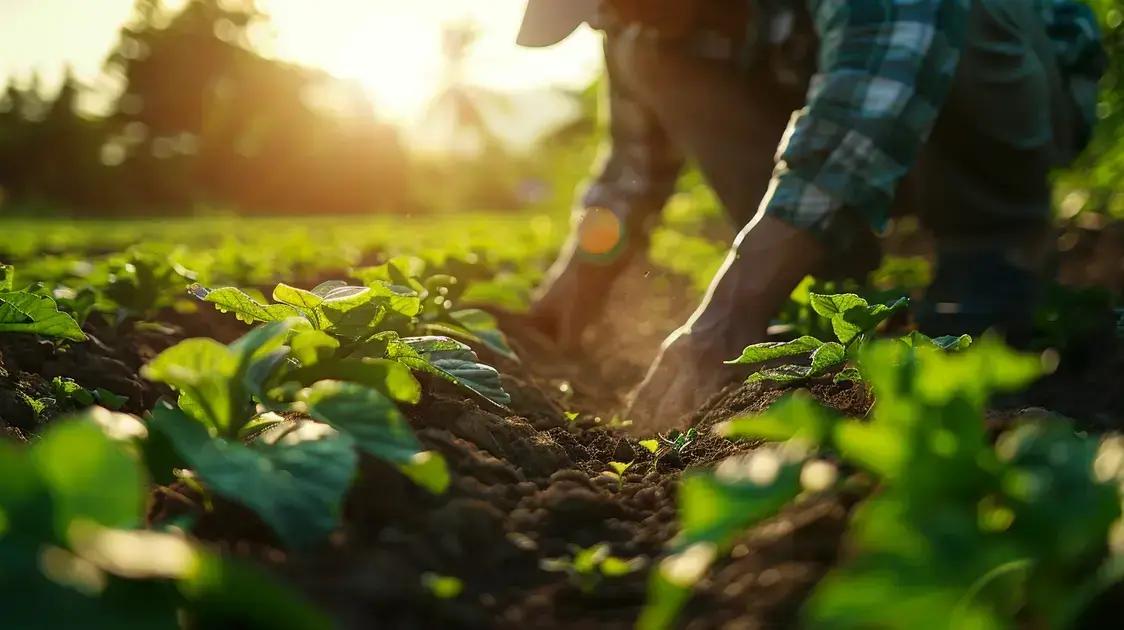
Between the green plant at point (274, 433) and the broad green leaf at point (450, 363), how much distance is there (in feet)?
0.61

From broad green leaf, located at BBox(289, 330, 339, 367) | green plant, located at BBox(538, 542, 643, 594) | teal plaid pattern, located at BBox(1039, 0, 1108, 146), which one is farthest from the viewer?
teal plaid pattern, located at BBox(1039, 0, 1108, 146)

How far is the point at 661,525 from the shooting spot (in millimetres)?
1397

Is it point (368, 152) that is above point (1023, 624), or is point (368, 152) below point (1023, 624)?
below

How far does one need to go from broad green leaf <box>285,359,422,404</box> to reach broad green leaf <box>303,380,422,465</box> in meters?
0.22

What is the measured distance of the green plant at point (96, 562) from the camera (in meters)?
0.82

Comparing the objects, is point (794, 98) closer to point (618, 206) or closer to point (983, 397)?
point (618, 206)

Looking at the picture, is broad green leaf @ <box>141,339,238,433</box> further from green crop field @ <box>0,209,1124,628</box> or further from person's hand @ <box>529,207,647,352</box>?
person's hand @ <box>529,207,647,352</box>

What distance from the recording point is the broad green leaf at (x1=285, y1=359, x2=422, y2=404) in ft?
4.99

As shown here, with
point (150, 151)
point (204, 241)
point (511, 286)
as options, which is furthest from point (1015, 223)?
point (150, 151)

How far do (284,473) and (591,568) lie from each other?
0.41 m

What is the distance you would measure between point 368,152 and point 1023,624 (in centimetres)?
3351

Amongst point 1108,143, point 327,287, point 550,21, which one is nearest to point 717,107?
point 550,21

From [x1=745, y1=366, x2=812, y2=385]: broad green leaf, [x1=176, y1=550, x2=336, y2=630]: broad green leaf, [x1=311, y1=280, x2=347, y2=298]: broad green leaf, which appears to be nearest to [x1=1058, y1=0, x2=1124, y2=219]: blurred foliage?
[x1=745, y1=366, x2=812, y2=385]: broad green leaf

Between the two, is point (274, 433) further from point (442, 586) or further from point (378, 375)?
point (442, 586)
